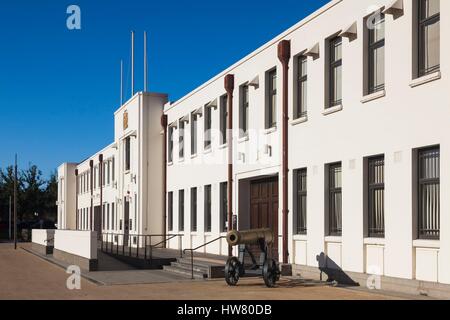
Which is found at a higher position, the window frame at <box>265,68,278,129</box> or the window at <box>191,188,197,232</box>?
the window frame at <box>265,68,278,129</box>

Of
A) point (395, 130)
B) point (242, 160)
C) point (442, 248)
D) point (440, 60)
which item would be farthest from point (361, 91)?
point (242, 160)

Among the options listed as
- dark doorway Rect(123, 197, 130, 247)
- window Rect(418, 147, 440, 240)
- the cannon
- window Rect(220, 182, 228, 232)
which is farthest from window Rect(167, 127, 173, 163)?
window Rect(418, 147, 440, 240)

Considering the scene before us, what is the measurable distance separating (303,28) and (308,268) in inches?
257

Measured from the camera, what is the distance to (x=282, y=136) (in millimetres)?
20844

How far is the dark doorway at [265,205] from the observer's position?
885 inches

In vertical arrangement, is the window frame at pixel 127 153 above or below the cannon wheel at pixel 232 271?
above

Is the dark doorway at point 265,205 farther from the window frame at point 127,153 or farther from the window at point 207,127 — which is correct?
the window frame at point 127,153

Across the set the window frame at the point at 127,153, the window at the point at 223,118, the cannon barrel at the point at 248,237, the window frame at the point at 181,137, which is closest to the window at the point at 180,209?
the window frame at the point at 181,137

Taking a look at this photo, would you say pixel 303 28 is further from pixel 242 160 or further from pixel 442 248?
pixel 442 248

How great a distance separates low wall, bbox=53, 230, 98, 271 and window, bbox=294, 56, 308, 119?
8.00 meters

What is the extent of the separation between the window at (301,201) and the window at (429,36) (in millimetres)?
5795

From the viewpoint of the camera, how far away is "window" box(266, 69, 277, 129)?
73.1 ft

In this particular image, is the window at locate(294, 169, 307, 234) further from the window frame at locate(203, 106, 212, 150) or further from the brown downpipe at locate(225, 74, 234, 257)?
the window frame at locate(203, 106, 212, 150)
